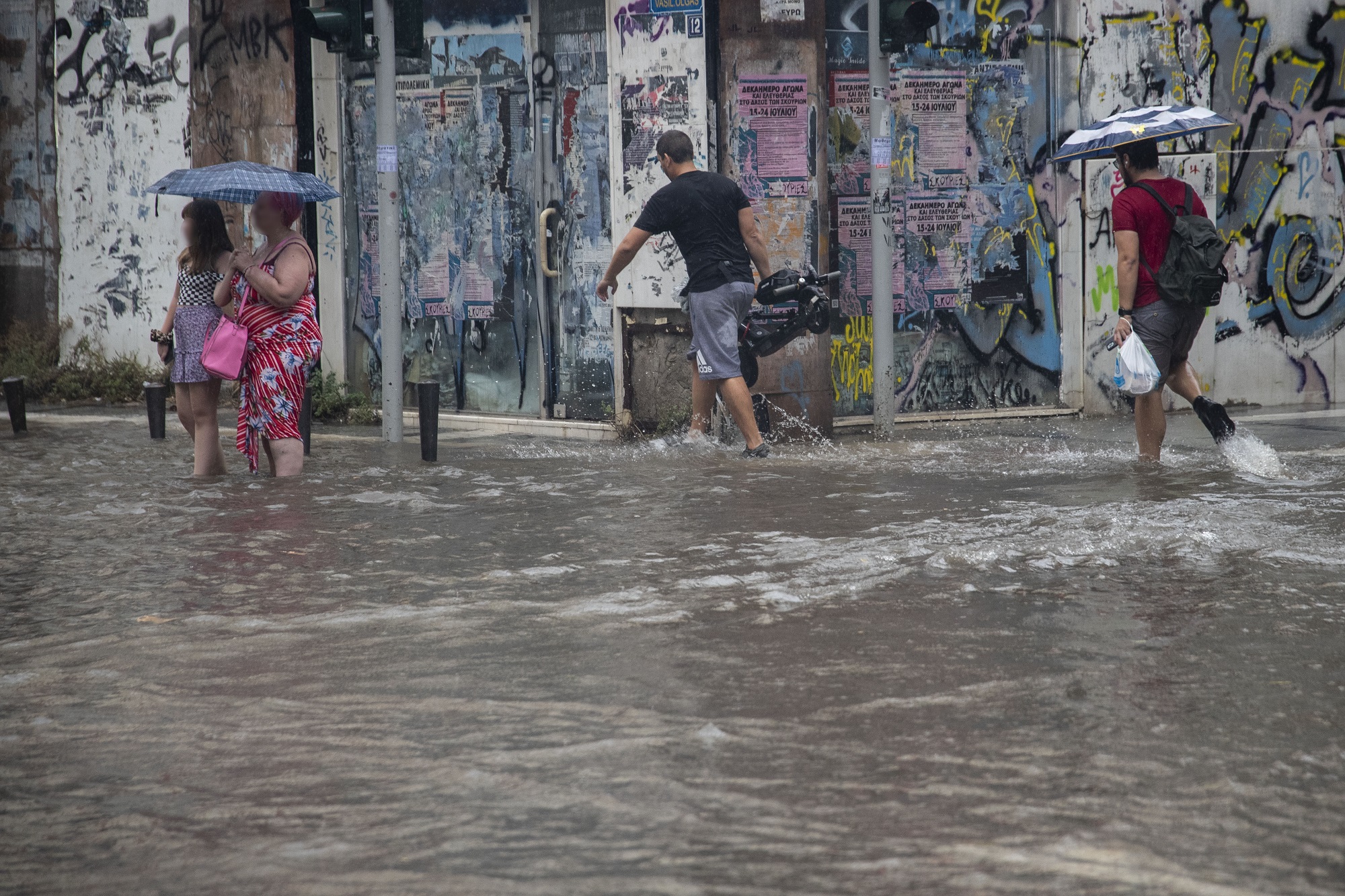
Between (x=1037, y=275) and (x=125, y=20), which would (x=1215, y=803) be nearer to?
(x=1037, y=275)

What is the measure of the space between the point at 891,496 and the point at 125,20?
28.9ft

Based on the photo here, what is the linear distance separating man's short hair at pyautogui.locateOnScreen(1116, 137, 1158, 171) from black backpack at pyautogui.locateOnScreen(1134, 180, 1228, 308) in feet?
0.30

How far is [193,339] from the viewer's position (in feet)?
27.3

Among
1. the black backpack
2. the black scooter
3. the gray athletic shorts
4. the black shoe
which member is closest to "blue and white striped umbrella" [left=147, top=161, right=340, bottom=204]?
the gray athletic shorts

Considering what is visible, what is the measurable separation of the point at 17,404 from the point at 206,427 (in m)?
3.30

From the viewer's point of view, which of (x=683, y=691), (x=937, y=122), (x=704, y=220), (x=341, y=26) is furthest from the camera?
(x=937, y=122)

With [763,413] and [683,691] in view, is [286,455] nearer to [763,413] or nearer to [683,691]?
[763,413]

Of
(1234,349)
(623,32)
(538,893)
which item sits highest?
(623,32)

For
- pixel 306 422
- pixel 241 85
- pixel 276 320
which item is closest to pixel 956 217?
pixel 306 422

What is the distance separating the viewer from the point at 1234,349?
39.0 feet

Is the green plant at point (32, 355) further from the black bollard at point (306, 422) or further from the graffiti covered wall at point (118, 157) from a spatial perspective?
the black bollard at point (306, 422)

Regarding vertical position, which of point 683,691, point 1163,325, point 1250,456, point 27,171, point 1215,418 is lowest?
point 683,691

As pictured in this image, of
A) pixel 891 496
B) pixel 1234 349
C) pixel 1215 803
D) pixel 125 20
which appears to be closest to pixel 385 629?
pixel 1215 803

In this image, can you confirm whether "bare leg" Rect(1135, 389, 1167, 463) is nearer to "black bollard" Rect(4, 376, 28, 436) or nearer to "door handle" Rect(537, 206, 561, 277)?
"door handle" Rect(537, 206, 561, 277)
